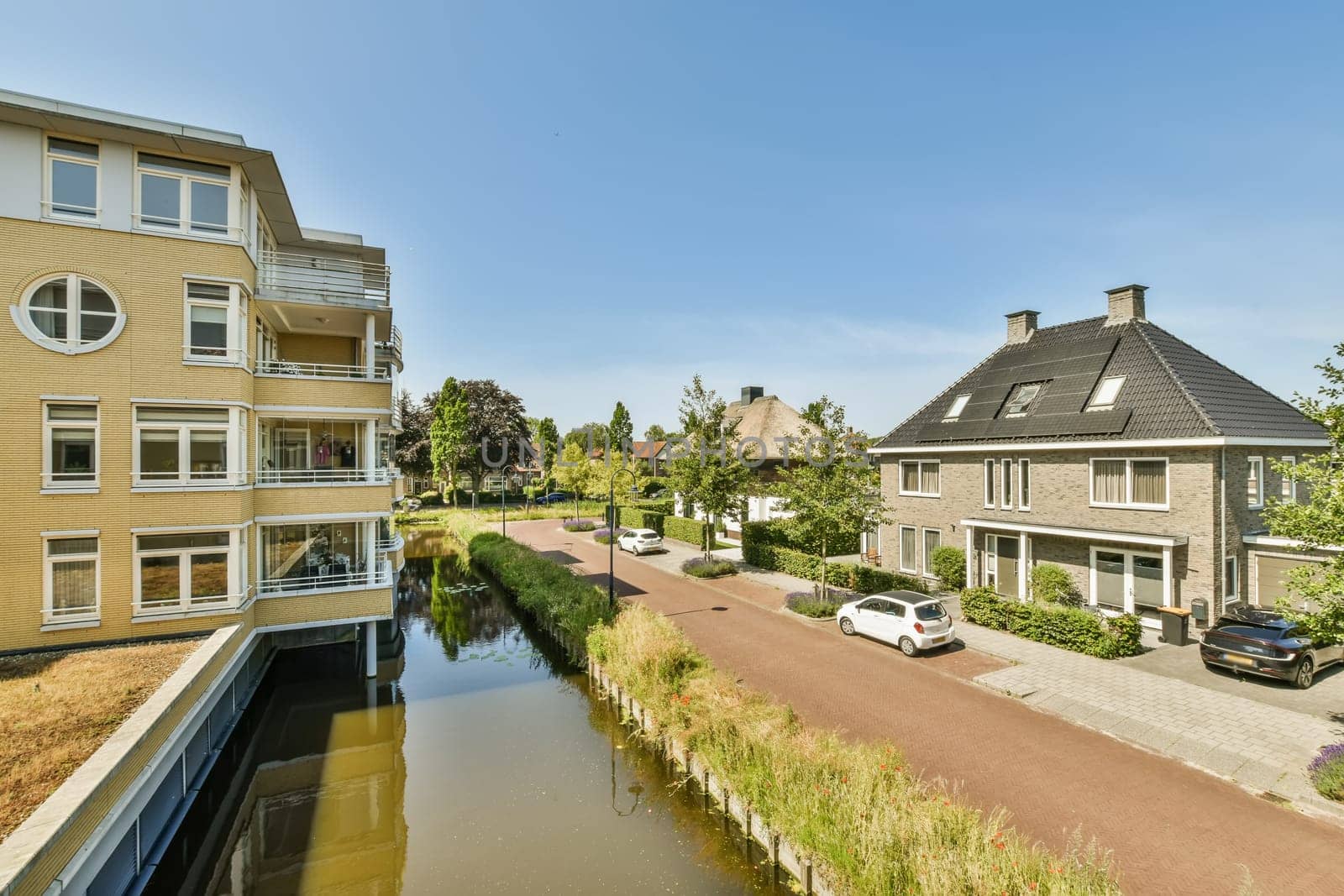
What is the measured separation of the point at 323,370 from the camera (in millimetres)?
17344

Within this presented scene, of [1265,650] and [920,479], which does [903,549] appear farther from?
[1265,650]

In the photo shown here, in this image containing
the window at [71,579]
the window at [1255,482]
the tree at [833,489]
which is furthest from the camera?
the tree at [833,489]

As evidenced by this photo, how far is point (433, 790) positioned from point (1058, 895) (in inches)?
359

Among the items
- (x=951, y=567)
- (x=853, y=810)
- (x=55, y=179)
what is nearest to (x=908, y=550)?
(x=951, y=567)

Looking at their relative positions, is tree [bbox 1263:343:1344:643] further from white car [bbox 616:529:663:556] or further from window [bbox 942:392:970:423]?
white car [bbox 616:529:663:556]

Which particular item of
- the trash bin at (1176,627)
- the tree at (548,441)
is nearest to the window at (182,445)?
the trash bin at (1176,627)

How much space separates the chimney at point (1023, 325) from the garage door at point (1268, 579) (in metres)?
10.0

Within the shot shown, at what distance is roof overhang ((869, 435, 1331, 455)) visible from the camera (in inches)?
563

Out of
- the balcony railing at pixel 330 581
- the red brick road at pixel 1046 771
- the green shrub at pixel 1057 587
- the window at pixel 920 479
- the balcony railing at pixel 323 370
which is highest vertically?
the balcony railing at pixel 323 370

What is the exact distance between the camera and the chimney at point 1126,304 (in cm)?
1898

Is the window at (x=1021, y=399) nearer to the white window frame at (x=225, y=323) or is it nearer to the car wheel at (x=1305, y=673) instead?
the car wheel at (x=1305, y=673)

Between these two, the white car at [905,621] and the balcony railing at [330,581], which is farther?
the white car at [905,621]

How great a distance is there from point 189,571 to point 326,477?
3.29 m

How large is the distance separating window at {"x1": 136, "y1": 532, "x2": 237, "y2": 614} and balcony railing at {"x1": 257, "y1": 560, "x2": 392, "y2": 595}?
3.88 feet
